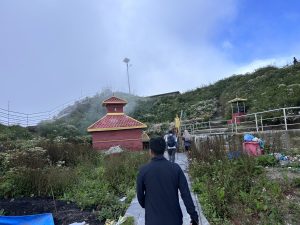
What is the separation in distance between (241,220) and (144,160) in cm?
850

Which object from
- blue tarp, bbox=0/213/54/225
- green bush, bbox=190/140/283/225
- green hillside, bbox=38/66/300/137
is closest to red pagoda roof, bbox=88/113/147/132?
green hillside, bbox=38/66/300/137

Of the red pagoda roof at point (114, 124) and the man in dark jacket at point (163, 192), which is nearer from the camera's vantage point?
the man in dark jacket at point (163, 192)

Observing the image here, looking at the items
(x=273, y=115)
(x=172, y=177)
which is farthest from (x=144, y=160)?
(x=273, y=115)

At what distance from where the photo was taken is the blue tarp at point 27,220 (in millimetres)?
7578

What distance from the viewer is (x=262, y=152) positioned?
1427cm

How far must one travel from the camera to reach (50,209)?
30.2 feet

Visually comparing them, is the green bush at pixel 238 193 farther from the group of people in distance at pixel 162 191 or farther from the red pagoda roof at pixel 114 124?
the red pagoda roof at pixel 114 124

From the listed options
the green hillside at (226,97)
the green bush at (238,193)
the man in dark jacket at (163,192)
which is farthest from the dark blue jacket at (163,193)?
the green hillside at (226,97)

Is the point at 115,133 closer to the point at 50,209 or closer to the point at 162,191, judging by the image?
the point at 50,209

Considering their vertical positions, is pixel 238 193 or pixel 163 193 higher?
pixel 163 193

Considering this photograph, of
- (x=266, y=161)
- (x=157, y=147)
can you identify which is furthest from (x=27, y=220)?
(x=266, y=161)

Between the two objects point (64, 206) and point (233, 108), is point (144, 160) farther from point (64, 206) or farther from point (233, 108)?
Answer: point (233, 108)

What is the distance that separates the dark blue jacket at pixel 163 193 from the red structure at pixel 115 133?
2236 cm

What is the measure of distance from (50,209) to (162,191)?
6.00 m
